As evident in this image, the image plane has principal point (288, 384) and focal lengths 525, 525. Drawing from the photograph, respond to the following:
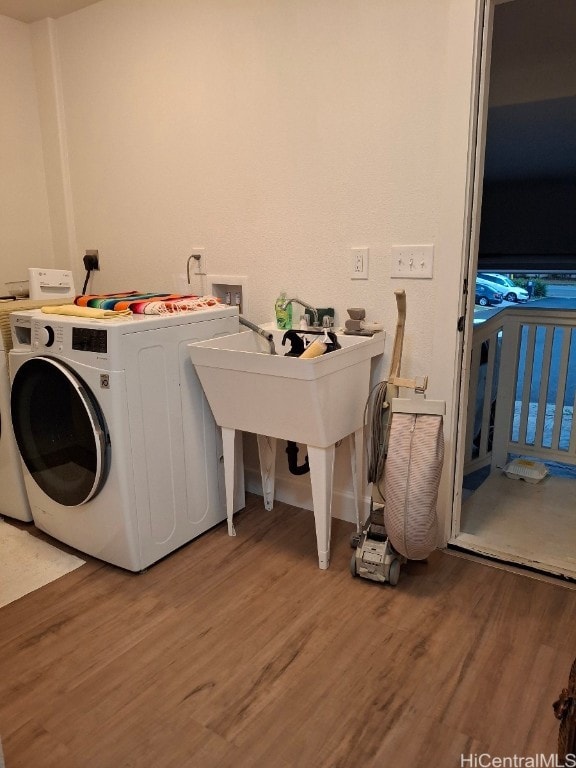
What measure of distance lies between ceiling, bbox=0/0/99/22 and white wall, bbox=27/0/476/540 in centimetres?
6

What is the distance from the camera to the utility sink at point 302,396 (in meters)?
1.77

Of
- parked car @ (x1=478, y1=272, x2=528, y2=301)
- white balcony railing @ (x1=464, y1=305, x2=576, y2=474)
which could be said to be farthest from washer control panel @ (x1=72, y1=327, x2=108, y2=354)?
parked car @ (x1=478, y1=272, x2=528, y2=301)

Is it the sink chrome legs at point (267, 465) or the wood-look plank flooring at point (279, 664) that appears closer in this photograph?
the wood-look plank flooring at point (279, 664)

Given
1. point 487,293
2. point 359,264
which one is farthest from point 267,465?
point 487,293

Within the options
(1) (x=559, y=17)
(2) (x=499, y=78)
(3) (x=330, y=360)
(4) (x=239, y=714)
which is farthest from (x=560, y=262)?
(4) (x=239, y=714)

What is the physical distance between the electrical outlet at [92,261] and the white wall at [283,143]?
11 cm

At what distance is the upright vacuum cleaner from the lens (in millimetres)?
1699

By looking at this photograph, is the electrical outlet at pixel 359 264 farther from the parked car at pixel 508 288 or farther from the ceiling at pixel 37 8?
the parked car at pixel 508 288

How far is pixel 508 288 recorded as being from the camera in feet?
18.3

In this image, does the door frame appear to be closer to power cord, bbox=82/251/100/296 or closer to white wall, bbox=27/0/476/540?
white wall, bbox=27/0/476/540

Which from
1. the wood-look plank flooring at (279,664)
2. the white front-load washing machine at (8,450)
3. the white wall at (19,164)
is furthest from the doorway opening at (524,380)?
the white wall at (19,164)

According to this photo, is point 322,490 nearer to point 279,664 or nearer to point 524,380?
point 279,664

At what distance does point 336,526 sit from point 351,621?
0.62m

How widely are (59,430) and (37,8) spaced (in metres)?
2.23
